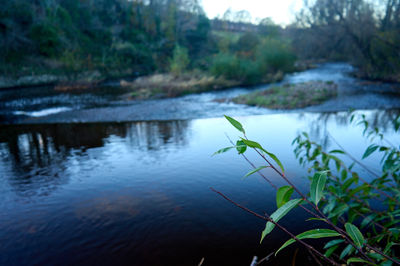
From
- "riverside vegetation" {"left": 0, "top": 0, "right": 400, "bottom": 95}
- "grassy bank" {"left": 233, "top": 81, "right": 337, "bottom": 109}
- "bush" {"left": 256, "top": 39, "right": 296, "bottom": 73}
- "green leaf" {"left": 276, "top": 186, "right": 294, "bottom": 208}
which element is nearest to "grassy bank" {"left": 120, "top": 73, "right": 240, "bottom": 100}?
"riverside vegetation" {"left": 0, "top": 0, "right": 400, "bottom": 95}

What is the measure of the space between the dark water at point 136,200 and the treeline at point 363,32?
1998 centimetres

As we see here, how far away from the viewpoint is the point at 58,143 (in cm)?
983

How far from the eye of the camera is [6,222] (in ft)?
15.5

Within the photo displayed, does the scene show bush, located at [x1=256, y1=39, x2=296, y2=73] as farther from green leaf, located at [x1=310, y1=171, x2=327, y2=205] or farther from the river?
green leaf, located at [x1=310, y1=171, x2=327, y2=205]

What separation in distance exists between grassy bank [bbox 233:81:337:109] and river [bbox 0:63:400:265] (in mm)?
3129

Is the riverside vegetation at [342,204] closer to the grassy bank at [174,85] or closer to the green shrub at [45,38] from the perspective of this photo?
the grassy bank at [174,85]

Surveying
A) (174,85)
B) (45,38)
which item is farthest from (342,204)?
(45,38)

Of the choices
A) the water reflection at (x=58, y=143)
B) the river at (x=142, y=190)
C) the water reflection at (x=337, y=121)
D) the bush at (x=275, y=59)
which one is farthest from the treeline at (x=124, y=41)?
the river at (x=142, y=190)

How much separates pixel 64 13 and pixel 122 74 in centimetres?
1734

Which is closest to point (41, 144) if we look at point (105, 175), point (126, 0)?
point (105, 175)

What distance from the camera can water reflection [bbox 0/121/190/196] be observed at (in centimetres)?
660

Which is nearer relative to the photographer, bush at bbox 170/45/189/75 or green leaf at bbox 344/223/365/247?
green leaf at bbox 344/223/365/247

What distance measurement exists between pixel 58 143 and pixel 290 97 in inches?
525

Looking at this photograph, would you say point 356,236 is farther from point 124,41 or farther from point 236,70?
point 124,41
